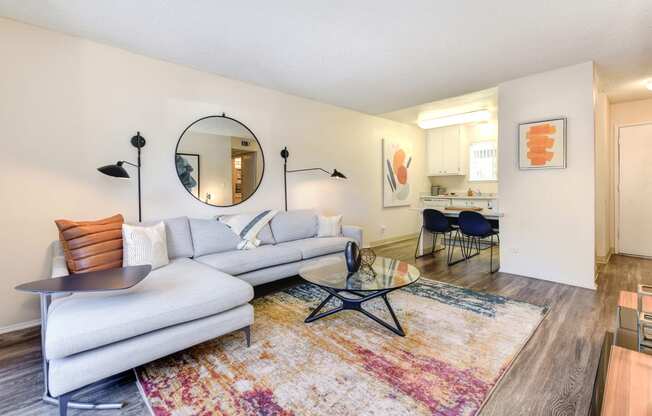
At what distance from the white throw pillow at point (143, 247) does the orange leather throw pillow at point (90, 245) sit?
74mm

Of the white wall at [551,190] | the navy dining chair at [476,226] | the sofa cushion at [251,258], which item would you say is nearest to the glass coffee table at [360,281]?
the sofa cushion at [251,258]

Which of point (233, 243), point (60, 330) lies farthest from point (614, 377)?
point (233, 243)

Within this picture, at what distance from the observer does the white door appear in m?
4.46

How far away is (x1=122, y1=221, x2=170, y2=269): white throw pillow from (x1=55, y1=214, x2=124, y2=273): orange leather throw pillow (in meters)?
0.07

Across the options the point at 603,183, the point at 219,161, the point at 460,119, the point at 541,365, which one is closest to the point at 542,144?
the point at 603,183

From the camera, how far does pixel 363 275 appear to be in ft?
8.23

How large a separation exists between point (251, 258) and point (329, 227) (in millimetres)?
1366

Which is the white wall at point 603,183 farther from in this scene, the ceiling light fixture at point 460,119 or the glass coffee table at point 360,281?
the glass coffee table at point 360,281

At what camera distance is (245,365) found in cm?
188

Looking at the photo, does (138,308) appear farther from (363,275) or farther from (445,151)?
(445,151)

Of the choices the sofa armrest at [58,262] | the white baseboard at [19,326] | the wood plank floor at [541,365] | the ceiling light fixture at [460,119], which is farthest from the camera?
the ceiling light fixture at [460,119]

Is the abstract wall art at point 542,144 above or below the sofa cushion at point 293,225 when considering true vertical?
above

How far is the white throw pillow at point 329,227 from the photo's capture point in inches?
158

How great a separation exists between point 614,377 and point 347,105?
447cm
